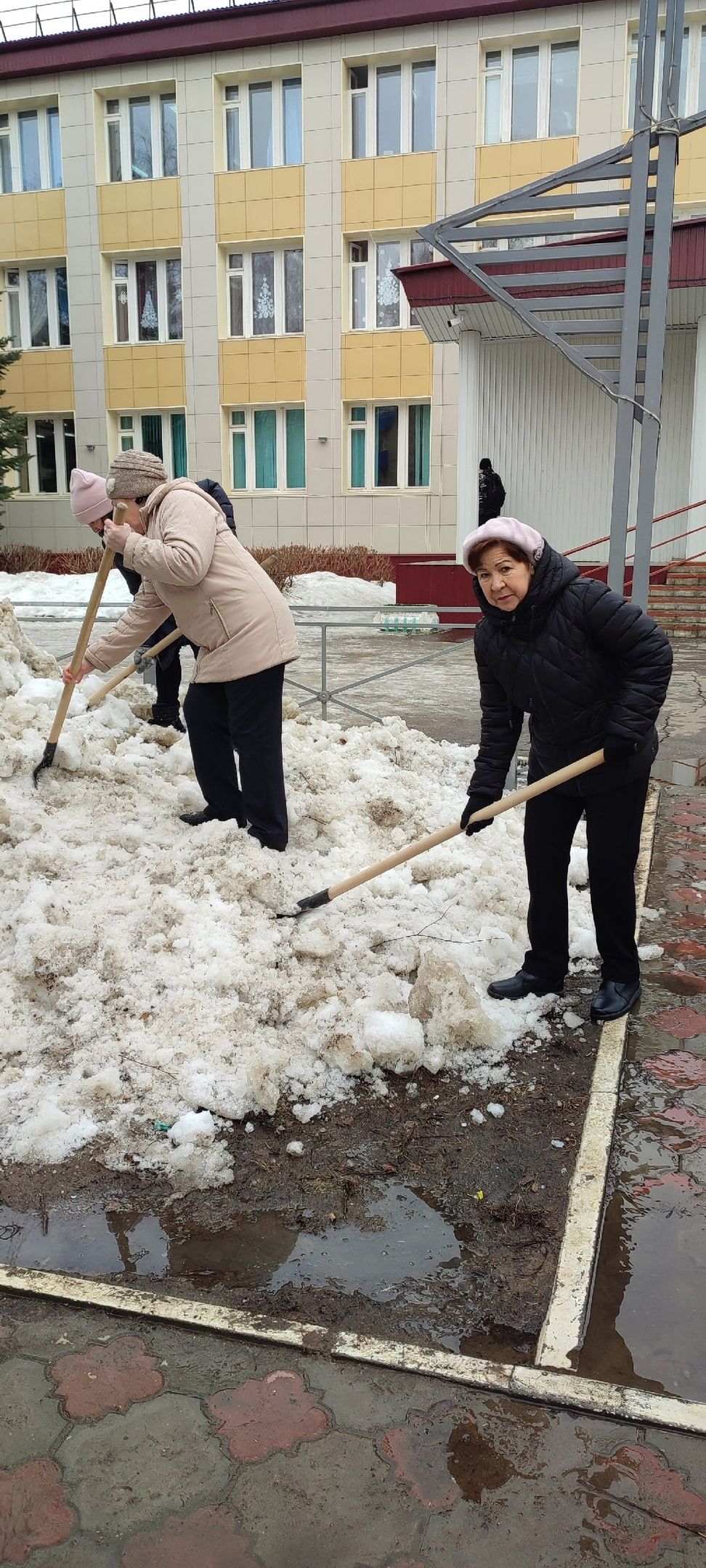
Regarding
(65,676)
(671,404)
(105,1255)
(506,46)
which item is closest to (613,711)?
(105,1255)

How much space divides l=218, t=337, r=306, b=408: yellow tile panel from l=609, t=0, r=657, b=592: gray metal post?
52.0ft

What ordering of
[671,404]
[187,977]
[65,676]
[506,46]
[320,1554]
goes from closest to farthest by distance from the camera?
[320,1554], [187,977], [65,676], [671,404], [506,46]

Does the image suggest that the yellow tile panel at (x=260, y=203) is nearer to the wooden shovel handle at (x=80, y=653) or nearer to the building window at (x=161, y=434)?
the building window at (x=161, y=434)

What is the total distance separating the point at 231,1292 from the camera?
2473mm

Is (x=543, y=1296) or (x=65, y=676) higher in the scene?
(x=65, y=676)

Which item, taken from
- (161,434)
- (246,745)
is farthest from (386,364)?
(246,745)

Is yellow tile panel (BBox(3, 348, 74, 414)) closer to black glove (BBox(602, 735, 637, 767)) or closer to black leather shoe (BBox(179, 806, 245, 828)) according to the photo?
black leather shoe (BBox(179, 806, 245, 828))

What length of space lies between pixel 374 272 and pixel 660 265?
16.4m

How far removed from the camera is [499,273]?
1370cm

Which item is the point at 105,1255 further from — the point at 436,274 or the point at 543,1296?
the point at 436,274

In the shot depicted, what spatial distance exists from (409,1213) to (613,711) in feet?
5.12

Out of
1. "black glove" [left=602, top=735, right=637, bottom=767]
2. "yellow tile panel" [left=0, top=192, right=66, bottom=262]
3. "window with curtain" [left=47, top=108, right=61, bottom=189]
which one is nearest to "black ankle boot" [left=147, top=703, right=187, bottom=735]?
"black glove" [left=602, top=735, right=637, bottom=767]

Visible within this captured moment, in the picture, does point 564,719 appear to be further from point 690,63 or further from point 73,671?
point 690,63

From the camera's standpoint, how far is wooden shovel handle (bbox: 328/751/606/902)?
3.39 m
